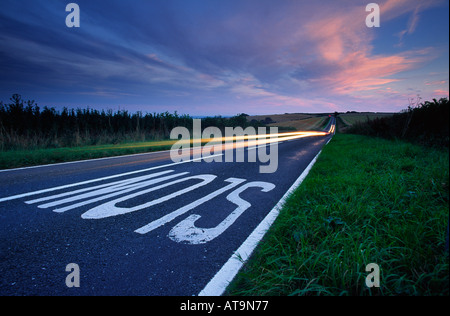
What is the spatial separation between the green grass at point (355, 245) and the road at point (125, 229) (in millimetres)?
464

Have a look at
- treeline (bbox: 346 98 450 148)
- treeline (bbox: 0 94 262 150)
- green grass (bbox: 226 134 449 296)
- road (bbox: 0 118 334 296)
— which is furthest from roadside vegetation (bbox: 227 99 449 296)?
treeline (bbox: 0 94 262 150)

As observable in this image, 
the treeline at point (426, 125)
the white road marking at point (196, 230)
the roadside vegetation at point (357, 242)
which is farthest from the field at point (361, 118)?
the white road marking at point (196, 230)

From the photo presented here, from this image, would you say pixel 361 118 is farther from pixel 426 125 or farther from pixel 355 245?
pixel 355 245

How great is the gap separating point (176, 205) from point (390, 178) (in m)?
4.43

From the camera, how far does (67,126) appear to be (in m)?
17.5

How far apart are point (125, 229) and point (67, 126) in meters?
19.6

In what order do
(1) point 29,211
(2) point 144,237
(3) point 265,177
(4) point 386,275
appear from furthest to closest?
(3) point 265,177, (1) point 29,211, (2) point 144,237, (4) point 386,275

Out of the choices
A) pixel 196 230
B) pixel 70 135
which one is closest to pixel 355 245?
pixel 196 230

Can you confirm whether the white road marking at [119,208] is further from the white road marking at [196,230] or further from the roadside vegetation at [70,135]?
the roadside vegetation at [70,135]

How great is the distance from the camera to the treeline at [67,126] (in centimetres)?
1183

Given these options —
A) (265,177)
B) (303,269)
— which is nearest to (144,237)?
(303,269)

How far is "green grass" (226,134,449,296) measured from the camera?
1626mm

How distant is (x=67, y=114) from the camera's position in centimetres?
1823
